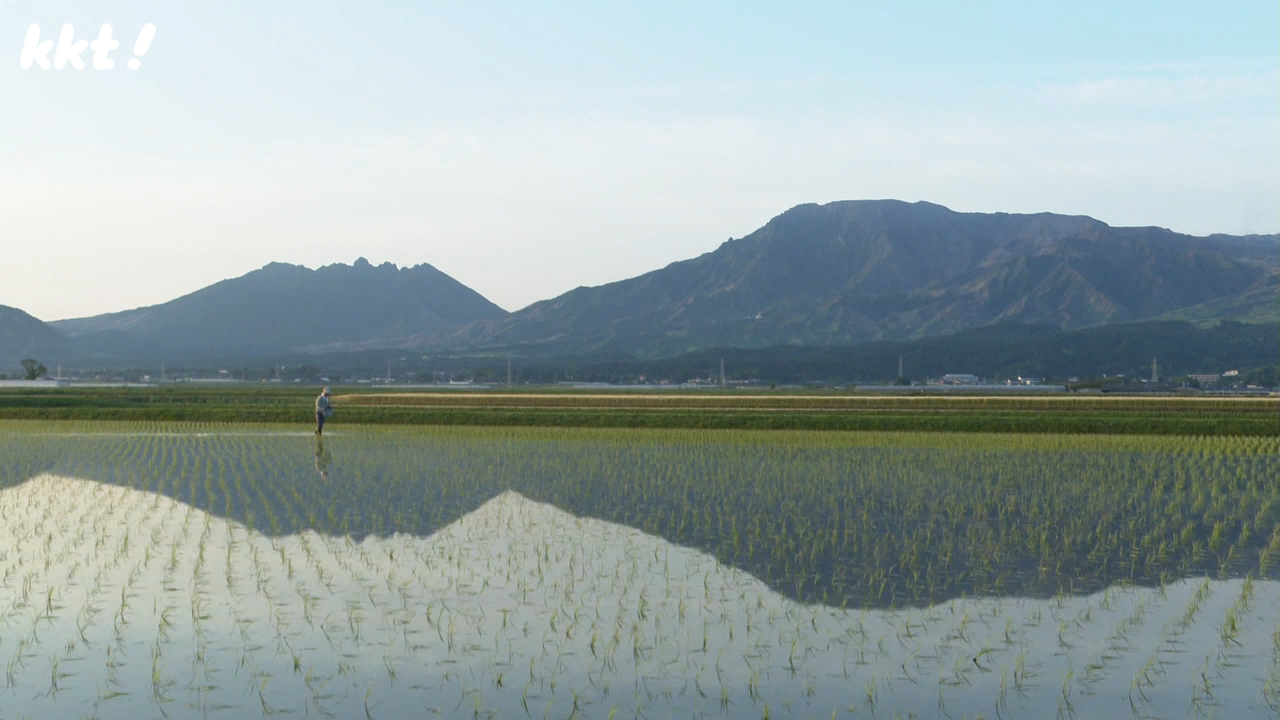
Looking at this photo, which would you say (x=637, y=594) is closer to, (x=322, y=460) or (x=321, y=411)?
(x=322, y=460)

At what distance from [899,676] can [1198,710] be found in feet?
7.39

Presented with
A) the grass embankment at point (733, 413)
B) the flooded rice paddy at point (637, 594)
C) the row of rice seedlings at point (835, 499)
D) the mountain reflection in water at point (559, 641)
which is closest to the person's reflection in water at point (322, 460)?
the flooded rice paddy at point (637, 594)

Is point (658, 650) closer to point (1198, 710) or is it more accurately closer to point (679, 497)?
point (1198, 710)

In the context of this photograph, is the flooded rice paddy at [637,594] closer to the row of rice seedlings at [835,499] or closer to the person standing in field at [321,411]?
the row of rice seedlings at [835,499]

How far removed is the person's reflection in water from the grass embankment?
Result: 11080 millimetres

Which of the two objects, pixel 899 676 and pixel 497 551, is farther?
pixel 497 551

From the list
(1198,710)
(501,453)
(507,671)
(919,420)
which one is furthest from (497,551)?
(919,420)

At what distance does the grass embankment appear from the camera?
43188 mm

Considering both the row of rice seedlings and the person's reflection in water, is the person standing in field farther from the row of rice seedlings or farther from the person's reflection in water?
the row of rice seedlings

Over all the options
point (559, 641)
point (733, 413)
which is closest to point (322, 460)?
point (559, 641)

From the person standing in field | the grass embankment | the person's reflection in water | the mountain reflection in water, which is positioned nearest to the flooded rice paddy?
the mountain reflection in water

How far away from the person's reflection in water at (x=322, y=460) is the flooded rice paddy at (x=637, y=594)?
0.85ft

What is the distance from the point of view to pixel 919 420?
44.3 m

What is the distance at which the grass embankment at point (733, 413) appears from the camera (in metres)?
43.2
